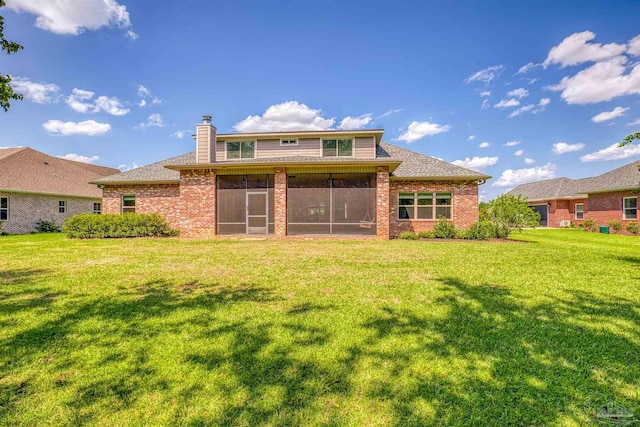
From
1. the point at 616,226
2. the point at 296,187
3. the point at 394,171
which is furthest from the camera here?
the point at 616,226

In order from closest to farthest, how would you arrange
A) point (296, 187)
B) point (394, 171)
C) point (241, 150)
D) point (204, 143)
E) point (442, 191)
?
point (296, 187)
point (204, 143)
point (442, 191)
point (394, 171)
point (241, 150)

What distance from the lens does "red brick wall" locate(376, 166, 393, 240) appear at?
13867 mm

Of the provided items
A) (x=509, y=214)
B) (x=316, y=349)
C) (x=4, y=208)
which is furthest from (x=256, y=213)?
(x=4, y=208)

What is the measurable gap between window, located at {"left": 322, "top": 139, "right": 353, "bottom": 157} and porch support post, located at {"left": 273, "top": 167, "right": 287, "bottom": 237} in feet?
11.1

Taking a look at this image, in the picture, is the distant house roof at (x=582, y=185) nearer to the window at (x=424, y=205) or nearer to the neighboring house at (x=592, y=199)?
the neighboring house at (x=592, y=199)

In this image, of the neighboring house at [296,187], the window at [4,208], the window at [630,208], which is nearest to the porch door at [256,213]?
the neighboring house at [296,187]

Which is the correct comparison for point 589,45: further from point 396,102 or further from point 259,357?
point 259,357

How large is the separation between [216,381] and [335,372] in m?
1.01

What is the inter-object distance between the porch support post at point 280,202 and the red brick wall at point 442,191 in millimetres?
5794

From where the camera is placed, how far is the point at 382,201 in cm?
1395

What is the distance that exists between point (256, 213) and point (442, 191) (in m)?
9.81

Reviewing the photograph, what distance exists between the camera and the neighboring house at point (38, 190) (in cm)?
1817

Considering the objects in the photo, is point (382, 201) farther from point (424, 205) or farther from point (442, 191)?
point (442, 191)

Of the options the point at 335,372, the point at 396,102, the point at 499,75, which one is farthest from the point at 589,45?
the point at 335,372
